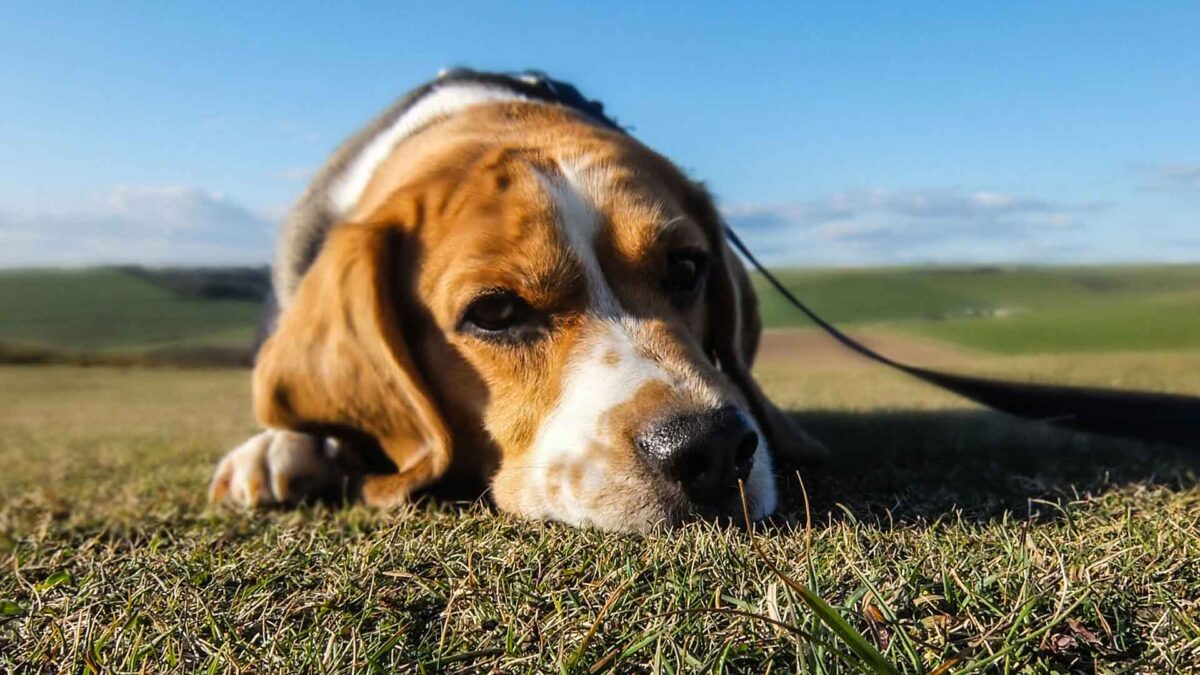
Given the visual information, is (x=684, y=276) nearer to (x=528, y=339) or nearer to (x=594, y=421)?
(x=528, y=339)

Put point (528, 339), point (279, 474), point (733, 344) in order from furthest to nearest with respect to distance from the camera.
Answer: point (733, 344) → point (279, 474) → point (528, 339)

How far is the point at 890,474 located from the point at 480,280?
1.47 meters

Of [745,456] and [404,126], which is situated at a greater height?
[404,126]

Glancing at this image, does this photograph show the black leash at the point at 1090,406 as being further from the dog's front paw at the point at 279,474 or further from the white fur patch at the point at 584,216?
the dog's front paw at the point at 279,474

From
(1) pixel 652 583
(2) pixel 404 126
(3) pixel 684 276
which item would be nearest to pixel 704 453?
(1) pixel 652 583

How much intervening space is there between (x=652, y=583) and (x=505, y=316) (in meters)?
1.31

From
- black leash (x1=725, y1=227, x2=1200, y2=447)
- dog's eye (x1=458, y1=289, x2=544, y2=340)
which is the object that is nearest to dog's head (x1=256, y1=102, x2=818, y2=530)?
dog's eye (x1=458, y1=289, x2=544, y2=340)

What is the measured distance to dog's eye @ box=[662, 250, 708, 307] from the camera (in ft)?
10.2

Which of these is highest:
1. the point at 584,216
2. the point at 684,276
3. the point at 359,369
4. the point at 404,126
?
the point at 404,126

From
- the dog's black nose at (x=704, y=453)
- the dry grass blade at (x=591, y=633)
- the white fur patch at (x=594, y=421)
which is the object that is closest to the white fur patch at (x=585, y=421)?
the white fur patch at (x=594, y=421)

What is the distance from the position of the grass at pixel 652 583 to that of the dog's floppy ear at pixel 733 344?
15 cm

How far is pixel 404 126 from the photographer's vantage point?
458cm

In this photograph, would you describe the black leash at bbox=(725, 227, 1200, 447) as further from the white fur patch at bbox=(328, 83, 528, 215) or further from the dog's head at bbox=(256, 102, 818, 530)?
the white fur patch at bbox=(328, 83, 528, 215)

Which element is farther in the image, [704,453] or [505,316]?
[505,316]
